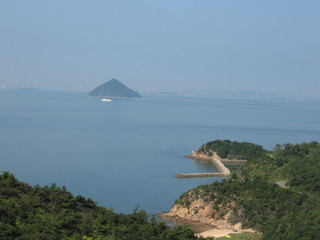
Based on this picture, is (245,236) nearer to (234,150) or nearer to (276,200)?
(276,200)

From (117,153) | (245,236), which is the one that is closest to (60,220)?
(245,236)

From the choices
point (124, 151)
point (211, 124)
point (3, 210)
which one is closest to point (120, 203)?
point (3, 210)

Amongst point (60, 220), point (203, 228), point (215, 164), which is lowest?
point (203, 228)

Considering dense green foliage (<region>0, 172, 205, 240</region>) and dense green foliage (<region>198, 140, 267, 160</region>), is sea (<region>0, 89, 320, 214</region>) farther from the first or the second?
dense green foliage (<region>0, 172, 205, 240</region>)

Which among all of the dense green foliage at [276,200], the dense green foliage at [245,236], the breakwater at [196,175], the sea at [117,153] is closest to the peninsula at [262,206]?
the dense green foliage at [276,200]

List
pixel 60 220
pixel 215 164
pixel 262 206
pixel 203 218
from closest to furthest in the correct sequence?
pixel 60 220, pixel 262 206, pixel 203 218, pixel 215 164

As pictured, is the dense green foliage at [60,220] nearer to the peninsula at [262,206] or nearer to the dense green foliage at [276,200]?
the dense green foliage at [276,200]
